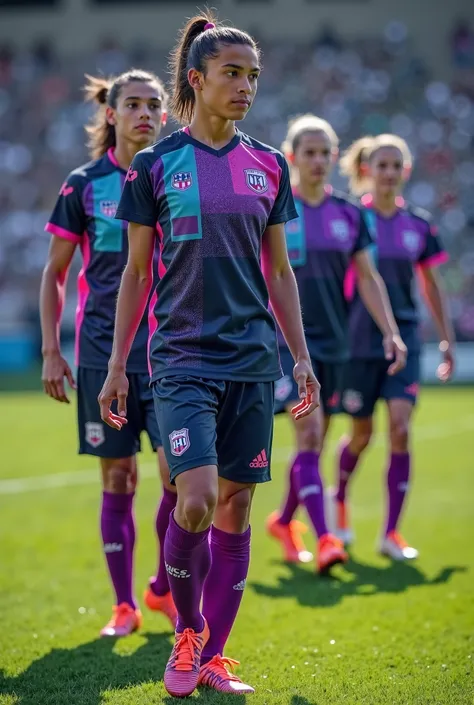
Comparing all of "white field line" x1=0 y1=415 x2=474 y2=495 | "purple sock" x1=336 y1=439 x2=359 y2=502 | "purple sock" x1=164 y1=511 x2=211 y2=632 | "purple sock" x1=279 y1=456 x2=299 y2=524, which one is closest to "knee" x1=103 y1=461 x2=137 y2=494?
"purple sock" x1=164 y1=511 x2=211 y2=632

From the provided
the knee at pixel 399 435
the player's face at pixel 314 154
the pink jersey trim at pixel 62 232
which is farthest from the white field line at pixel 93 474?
the pink jersey trim at pixel 62 232

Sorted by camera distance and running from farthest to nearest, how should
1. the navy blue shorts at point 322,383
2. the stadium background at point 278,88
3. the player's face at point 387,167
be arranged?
the stadium background at point 278,88 → the player's face at point 387,167 → the navy blue shorts at point 322,383

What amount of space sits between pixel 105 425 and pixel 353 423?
295 centimetres

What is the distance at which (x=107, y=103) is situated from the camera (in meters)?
5.07

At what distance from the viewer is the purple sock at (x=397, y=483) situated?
268 inches

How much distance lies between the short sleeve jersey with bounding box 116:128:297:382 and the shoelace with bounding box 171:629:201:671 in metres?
0.91

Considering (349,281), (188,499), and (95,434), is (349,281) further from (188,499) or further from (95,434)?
(188,499)

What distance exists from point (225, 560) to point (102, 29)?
985 inches

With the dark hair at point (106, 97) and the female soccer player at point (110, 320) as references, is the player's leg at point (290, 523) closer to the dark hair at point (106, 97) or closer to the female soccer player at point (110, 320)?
the female soccer player at point (110, 320)

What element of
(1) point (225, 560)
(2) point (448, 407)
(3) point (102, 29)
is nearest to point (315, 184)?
(1) point (225, 560)

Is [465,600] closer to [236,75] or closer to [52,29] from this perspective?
[236,75]

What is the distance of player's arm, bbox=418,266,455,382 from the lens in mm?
6812

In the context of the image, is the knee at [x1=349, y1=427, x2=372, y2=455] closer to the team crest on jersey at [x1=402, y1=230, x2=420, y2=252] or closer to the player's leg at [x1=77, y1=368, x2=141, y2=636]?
the team crest on jersey at [x1=402, y1=230, x2=420, y2=252]

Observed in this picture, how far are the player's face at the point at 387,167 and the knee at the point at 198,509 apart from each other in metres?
A: 3.91
